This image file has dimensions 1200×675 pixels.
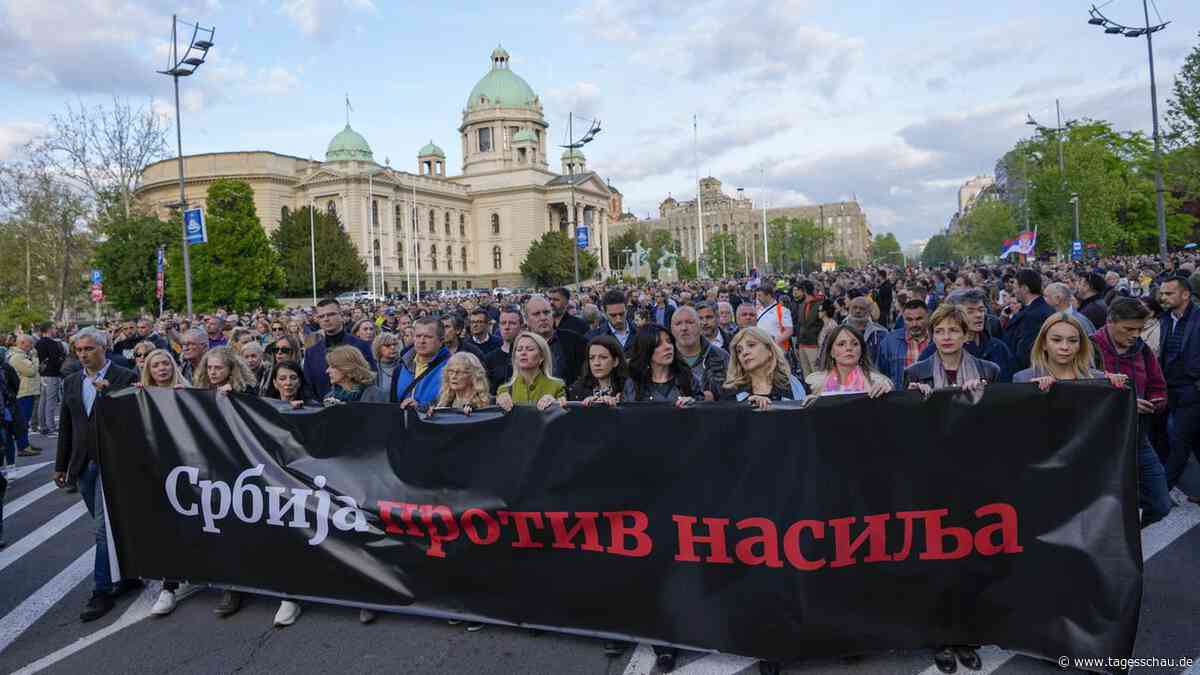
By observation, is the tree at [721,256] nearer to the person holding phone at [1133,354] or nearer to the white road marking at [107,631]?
the person holding phone at [1133,354]

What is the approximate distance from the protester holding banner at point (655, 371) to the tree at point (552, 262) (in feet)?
253

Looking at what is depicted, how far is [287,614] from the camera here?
4859 millimetres

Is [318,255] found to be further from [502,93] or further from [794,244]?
[794,244]

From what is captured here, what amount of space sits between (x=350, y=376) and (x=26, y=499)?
5.78 metres

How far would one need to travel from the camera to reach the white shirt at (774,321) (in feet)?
32.8

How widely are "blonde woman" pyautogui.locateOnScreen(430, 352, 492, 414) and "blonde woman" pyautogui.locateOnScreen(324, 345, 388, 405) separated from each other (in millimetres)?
954

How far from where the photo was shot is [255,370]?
7.72 m

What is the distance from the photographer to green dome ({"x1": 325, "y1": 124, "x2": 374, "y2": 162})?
9581 centimetres

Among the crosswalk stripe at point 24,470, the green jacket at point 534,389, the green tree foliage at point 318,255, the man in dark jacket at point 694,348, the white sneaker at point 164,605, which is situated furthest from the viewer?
the green tree foliage at point 318,255

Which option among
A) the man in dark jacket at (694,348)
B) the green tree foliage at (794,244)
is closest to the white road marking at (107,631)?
the man in dark jacket at (694,348)

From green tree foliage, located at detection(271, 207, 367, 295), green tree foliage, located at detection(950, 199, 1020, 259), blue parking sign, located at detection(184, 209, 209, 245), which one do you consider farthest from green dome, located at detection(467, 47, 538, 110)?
blue parking sign, located at detection(184, 209, 209, 245)

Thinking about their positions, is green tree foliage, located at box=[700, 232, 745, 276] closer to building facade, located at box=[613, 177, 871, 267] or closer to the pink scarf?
building facade, located at box=[613, 177, 871, 267]

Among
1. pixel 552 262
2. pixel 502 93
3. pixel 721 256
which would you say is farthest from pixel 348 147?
pixel 721 256

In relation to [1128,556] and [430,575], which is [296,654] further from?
[1128,556]
